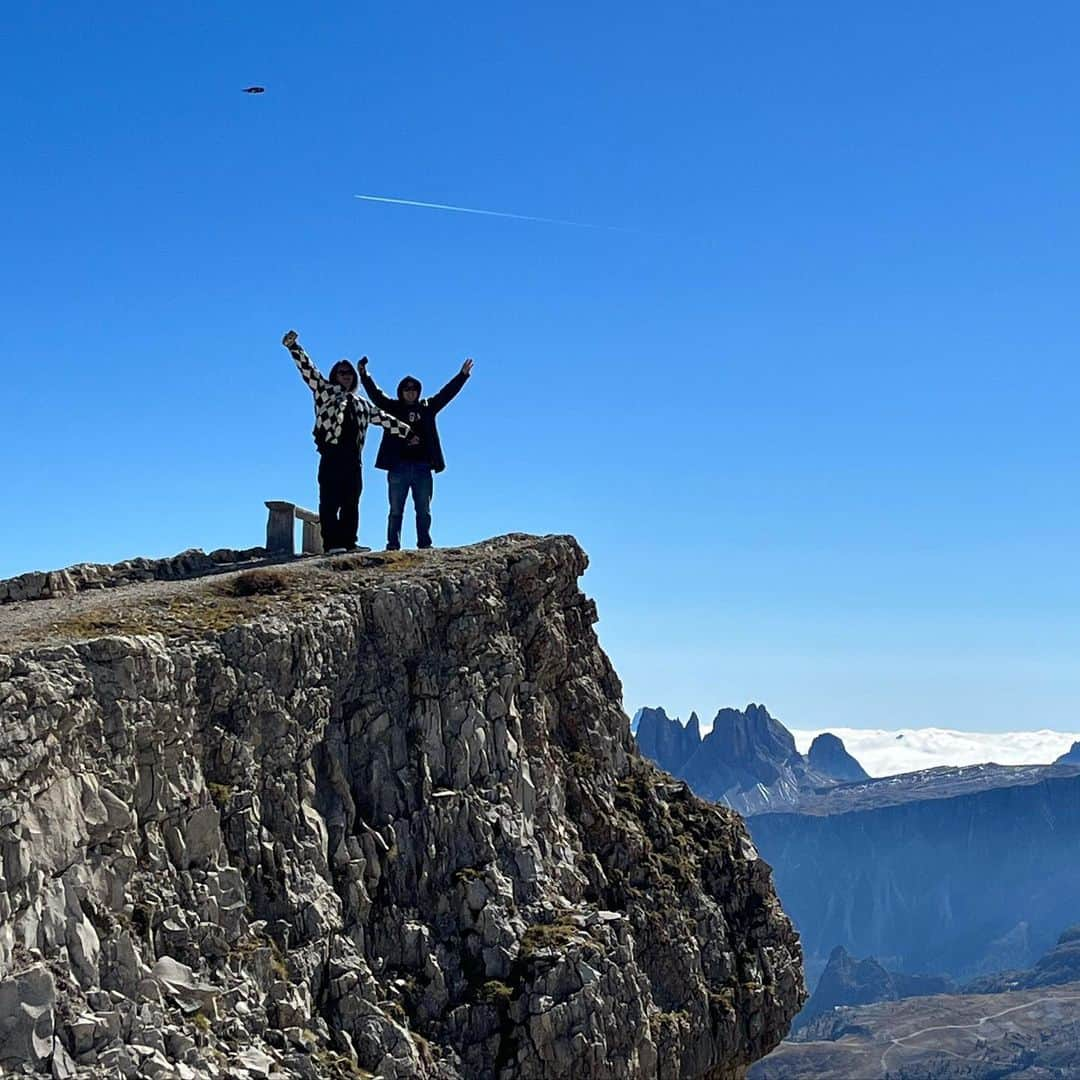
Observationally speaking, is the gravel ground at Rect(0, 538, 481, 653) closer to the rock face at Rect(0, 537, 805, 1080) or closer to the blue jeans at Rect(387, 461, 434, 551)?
the rock face at Rect(0, 537, 805, 1080)

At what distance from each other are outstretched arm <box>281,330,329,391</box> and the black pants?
7.40 ft

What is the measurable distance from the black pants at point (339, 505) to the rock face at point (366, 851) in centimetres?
279

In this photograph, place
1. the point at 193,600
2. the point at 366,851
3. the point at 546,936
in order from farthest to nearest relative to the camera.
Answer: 1. the point at 193,600
2. the point at 546,936
3. the point at 366,851

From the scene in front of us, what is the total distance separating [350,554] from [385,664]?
5.62m

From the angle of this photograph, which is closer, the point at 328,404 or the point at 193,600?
the point at 193,600

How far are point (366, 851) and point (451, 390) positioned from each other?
14.4 metres

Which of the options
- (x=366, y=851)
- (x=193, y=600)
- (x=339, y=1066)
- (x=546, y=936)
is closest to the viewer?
(x=339, y=1066)

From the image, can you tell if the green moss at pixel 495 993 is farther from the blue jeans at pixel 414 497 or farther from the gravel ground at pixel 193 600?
the blue jeans at pixel 414 497

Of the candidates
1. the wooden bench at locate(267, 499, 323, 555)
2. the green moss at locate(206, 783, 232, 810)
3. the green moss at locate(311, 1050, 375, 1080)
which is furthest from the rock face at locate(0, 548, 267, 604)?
the green moss at locate(311, 1050, 375, 1080)

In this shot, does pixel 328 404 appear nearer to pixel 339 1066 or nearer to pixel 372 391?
pixel 372 391

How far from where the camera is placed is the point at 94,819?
97.1 ft

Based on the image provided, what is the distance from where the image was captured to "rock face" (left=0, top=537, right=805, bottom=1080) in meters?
28.6

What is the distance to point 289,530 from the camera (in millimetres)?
46031

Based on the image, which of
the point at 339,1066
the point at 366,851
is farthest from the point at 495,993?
the point at 339,1066
